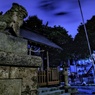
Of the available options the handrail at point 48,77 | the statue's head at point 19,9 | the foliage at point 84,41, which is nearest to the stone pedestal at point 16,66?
the statue's head at point 19,9

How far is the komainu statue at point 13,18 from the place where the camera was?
203 centimetres

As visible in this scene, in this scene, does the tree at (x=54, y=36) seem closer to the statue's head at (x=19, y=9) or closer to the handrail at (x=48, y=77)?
the handrail at (x=48, y=77)

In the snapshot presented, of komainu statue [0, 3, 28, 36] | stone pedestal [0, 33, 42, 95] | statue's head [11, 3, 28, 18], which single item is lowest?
stone pedestal [0, 33, 42, 95]

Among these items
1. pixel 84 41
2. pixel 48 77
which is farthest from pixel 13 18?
pixel 84 41

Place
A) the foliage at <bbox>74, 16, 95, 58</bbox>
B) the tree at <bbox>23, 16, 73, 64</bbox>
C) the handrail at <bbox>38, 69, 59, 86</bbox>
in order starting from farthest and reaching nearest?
the foliage at <bbox>74, 16, 95, 58</bbox>
the tree at <bbox>23, 16, 73, 64</bbox>
the handrail at <bbox>38, 69, 59, 86</bbox>

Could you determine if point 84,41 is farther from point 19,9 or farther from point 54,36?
point 19,9

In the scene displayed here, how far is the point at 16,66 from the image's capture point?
Result: 1.89 m

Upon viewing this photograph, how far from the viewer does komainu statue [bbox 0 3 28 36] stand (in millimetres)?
2032

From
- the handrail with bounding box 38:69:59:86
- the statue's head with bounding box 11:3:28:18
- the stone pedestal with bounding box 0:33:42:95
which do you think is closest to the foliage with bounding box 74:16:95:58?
the handrail with bounding box 38:69:59:86

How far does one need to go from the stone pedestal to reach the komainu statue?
0.14 metres

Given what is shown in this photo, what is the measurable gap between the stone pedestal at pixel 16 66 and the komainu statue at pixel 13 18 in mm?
142

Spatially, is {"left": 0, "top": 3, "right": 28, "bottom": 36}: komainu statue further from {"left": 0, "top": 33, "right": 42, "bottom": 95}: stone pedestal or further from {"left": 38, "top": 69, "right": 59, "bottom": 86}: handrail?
{"left": 38, "top": 69, "right": 59, "bottom": 86}: handrail

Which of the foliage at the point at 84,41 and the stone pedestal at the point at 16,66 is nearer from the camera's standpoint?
the stone pedestal at the point at 16,66

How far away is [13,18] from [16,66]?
69 centimetres
